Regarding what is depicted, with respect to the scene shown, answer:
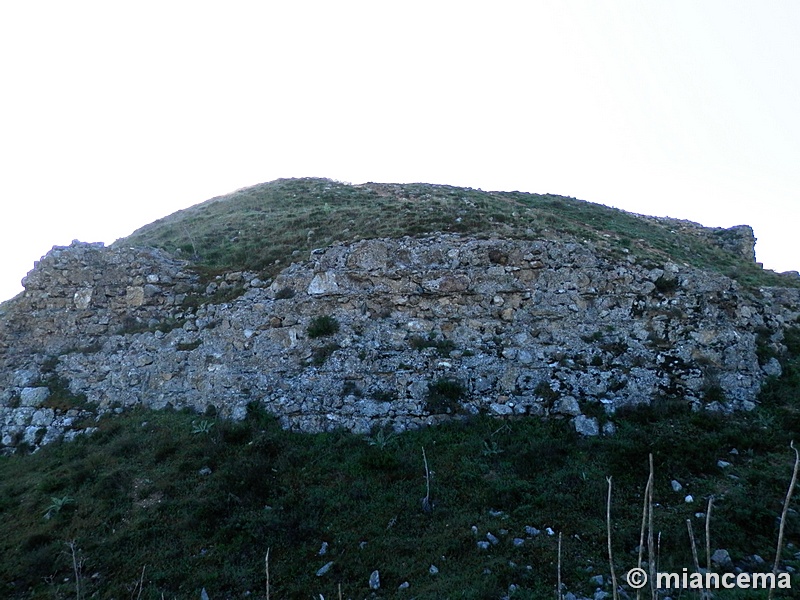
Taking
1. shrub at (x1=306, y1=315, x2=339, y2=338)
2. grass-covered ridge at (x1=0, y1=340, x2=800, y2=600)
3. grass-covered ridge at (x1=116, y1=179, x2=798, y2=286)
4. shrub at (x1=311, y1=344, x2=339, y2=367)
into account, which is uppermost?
grass-covered ridge at (x1=116, y1=179, x2=798, y2=286)

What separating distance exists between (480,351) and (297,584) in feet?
26.6

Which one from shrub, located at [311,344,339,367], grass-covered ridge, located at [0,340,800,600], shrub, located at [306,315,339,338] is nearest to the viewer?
grass-covered ridge, located at [0,340,800,600]

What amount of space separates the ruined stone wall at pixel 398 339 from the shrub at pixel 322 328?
0.17 m

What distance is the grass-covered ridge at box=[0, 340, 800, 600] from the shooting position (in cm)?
839

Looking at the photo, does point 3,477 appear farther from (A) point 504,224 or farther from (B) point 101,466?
(A) point 504,224

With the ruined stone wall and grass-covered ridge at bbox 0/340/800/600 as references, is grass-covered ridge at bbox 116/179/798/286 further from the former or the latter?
grass-covered ridge at bbox 0/340/800/600

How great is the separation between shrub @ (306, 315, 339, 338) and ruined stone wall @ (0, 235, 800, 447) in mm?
174

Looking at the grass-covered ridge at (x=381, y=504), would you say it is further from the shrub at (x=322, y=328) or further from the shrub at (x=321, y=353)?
the shrub at (x=322, y=328)

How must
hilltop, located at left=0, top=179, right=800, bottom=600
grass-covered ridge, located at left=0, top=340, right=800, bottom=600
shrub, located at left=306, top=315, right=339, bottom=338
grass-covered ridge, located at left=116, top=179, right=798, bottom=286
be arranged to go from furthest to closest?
grass-covered ridge, located at left=116, top=179, right=798, bottom=286, shrub, located at left=306, top=315, right=339, bottom=338, hilltop, located at left=0, top=179, right=800, bottom=600, grass-covered ridge, located at left=0, top=340, right=800, bottom=600

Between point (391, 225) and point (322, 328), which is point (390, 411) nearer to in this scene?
point (322, 328)

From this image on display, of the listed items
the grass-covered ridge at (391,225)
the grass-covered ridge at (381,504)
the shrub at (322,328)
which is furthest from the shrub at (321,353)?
the grass-covered ridge at (391,225)

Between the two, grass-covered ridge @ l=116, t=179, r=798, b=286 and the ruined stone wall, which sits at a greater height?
grass-covered ridge @ l=116, t=179, r=798, b=286

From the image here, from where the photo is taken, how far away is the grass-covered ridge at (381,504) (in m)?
8.39

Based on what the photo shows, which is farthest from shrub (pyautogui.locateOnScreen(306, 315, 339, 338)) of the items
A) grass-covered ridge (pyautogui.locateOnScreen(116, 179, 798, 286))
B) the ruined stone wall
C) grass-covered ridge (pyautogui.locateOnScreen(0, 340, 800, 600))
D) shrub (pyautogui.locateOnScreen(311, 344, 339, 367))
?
grass-covered ridge (pyautogui.locateOnScreen(116, 179, 798, 286))
